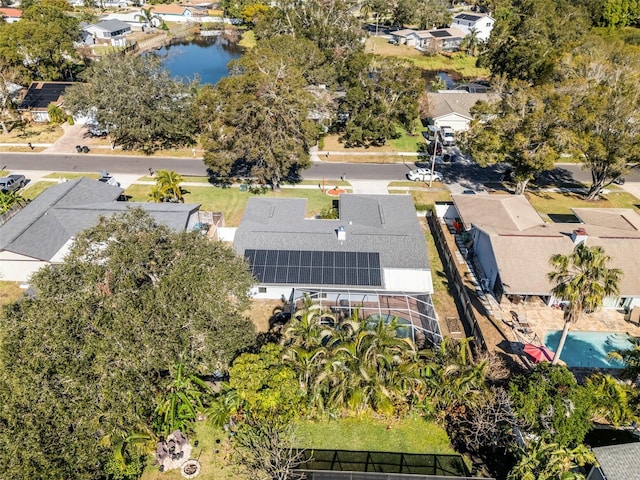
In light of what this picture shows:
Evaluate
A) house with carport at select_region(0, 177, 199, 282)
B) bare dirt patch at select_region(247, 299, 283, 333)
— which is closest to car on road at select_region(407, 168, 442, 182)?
house with carport at select_region(0, 177, 199, 282)

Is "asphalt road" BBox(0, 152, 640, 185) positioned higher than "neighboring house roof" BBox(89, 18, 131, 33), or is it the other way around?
"neighboring house roof" BBox(89, 18, 131, 33)

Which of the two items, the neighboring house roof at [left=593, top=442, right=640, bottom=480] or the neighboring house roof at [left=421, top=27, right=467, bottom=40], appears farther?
the neighboring house roof at [left=421, top=27, right=467, bottom=40]

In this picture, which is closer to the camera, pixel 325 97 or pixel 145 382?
pixel 145 382

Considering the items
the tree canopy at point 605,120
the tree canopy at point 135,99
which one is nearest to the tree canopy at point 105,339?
the tree canopy at point 135,99

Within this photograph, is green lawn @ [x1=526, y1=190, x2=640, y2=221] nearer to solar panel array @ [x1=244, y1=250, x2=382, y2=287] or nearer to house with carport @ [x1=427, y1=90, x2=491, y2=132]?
house with carport @ [x1=427, y1=90, x2=491, y2=132]

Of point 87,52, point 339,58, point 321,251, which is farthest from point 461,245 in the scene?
point 87,52

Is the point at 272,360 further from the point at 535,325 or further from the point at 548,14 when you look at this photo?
the point at 548,14

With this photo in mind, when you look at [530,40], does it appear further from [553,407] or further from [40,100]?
[40,100]
